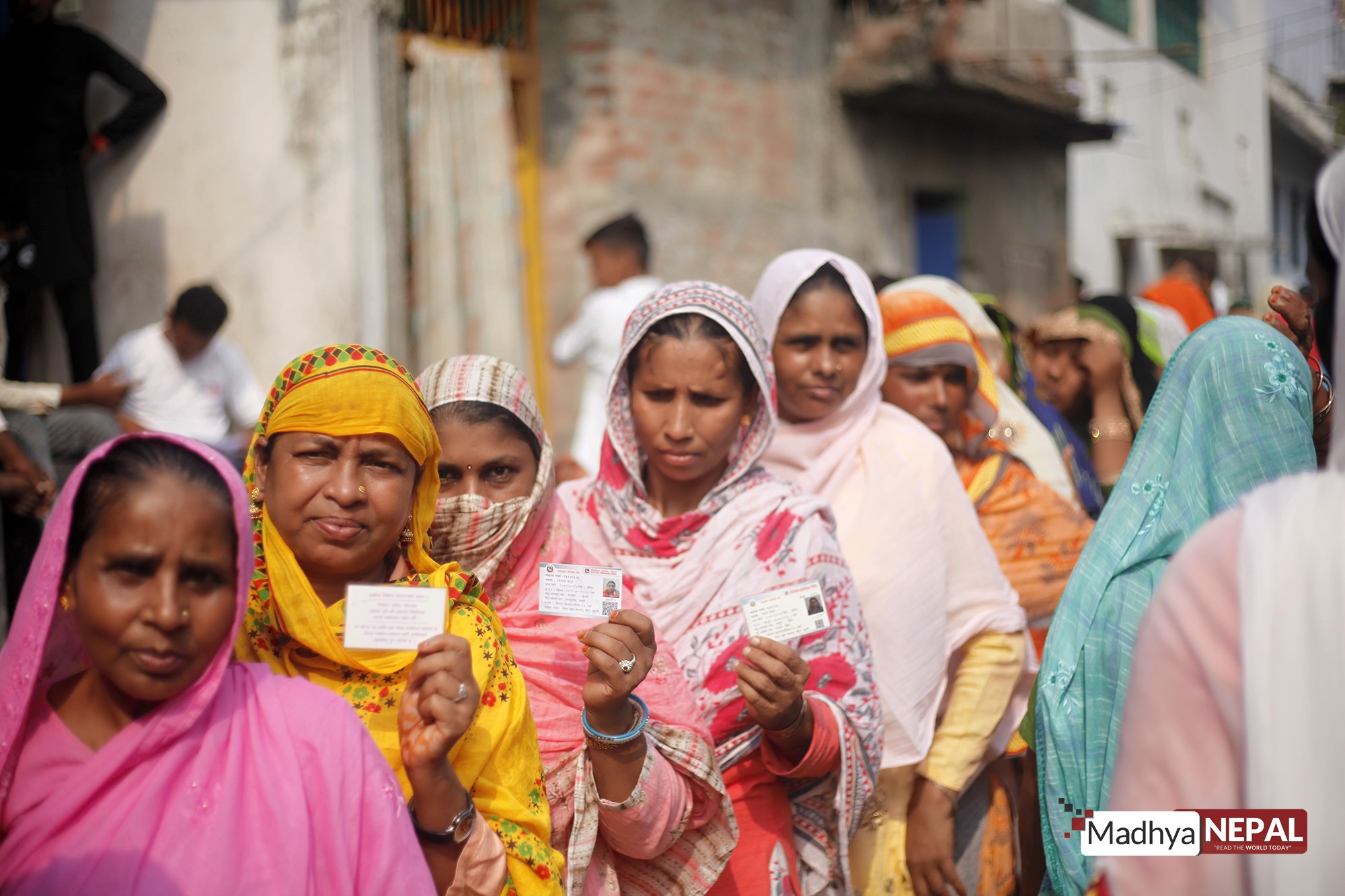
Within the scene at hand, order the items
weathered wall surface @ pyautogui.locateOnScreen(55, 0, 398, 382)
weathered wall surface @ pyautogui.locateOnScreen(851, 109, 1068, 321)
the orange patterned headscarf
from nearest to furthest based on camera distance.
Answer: the orange patterned headscarf → weathered wall surface @ pyautogui.locateOnScreen(55, 0, 398, 382) → weathered wall surface @ pyautogui.locateOnScreen(851, 109, 1068, 321)

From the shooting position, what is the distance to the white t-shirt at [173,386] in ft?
18.2

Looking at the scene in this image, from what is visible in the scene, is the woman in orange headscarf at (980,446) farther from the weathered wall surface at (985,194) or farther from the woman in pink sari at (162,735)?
the weathered wall surface at (985,194)

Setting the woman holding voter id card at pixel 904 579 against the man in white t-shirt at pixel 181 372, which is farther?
the man in white t-shirt at pixel 181 372

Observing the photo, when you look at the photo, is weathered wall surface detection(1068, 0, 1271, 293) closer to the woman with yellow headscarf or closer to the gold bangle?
the gold bangle

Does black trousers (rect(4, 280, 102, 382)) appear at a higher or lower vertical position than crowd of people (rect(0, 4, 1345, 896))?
higher

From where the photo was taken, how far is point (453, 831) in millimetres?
1735

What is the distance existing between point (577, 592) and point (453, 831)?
0.43 metres

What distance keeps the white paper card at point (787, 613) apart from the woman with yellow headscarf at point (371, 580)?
44 centimetres

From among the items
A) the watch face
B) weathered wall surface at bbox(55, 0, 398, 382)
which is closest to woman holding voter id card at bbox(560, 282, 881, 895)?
the watch face

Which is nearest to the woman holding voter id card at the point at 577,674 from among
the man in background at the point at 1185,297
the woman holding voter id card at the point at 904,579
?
the woman holding voter id card at the point at 904,579

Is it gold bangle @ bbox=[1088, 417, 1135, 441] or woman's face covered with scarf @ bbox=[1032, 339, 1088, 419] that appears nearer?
gold bangle @ bbox=[1088, 417, 1135, 441]

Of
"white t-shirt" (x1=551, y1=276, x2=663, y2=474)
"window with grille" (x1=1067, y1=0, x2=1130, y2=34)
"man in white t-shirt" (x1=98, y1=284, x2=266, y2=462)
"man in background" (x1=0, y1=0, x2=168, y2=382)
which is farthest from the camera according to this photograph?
"window with grille" (x1=1067, y1=0, x2=1130, y2=34)

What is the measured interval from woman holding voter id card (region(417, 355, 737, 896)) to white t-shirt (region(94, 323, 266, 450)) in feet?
11.1

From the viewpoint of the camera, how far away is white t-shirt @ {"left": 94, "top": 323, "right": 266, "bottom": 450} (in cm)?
555
